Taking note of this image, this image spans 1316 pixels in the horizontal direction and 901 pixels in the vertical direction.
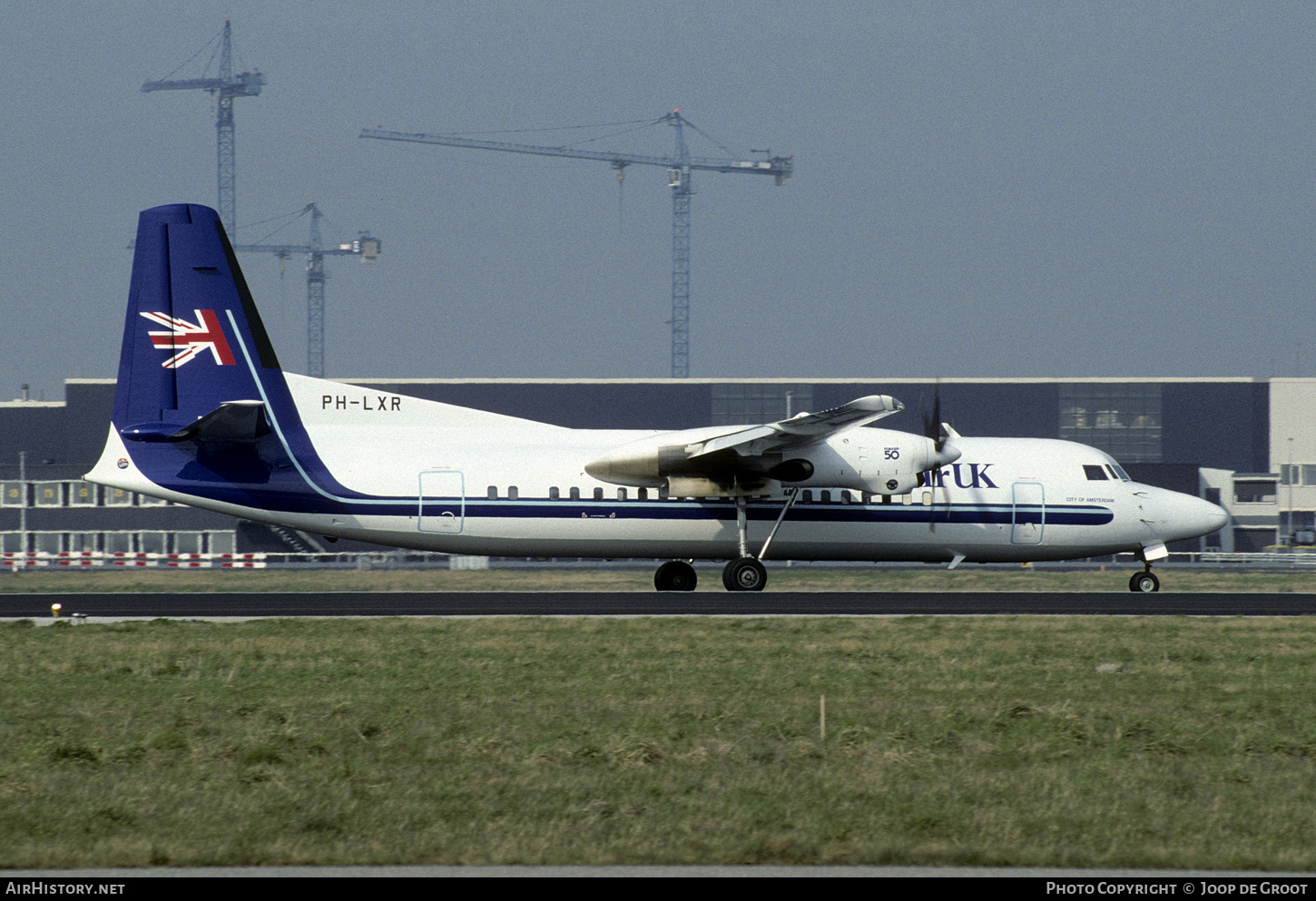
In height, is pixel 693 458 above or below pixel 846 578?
above

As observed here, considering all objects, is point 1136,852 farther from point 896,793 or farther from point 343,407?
point 343,407

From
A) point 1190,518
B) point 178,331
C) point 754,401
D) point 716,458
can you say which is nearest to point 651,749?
point 716,458

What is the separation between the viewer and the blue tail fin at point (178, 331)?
85.5 feet

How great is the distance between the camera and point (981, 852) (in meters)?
7.92

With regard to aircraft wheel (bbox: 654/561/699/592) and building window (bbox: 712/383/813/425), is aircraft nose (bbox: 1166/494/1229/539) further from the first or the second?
building window (bbox: 712/383/813/425)

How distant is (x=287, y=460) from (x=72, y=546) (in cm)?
4461

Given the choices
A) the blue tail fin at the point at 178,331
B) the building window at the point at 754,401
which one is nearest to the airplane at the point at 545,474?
the blue tail fin at the point at 178,331

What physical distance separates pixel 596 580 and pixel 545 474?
1418cm

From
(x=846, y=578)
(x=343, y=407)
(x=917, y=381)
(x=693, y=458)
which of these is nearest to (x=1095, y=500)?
(x=693, y=458)

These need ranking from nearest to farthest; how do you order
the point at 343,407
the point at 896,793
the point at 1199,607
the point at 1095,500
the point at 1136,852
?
the point at 1136,852 → the point at 896,793 → the point at 1199,607 → the point at 343,407 → the point at 1095,500

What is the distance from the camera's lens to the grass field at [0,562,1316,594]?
117ft

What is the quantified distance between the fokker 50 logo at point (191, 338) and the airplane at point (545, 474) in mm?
37

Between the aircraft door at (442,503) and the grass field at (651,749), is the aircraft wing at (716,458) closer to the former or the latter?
the aircraft door at (442,503)

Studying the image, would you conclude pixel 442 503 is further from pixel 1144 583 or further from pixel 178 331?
pixel 1144 583
